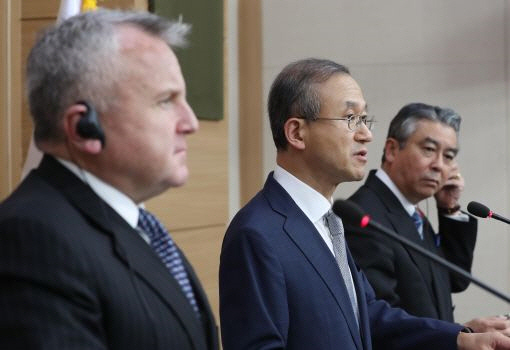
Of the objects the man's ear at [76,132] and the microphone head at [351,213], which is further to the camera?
the microphone head at [351,213]

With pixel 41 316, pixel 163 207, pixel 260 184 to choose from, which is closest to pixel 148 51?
pixel 41 316

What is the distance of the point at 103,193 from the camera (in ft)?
4.44

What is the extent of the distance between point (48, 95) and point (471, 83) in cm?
422

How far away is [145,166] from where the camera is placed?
1356 millimetres

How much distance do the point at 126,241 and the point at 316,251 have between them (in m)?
0.84

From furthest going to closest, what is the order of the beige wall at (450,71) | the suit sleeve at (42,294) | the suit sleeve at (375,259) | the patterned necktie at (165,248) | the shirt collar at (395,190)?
the beige wall at (450,71)
the shirt collar at (395,190)
the suit sleeve at (375,259)
the patterned necktie at (165,248)
the suit sleeve at (42,294)

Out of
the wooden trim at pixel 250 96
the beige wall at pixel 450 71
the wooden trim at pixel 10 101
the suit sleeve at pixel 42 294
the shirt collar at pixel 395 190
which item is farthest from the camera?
the wooden trim at pixel 250 96

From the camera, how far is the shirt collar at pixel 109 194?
1347 mm

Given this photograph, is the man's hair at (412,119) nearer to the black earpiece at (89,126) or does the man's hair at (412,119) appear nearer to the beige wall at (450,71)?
the beige wall at (450,71)

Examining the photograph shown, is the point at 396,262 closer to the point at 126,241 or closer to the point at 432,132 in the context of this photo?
the point at 432,132

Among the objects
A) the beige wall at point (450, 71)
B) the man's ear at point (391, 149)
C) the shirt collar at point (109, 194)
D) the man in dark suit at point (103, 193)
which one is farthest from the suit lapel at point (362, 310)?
the beige wall at point (450, 71)

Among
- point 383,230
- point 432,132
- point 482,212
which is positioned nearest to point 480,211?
point 482,212

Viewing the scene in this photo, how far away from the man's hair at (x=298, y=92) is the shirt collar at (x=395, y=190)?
883 mm

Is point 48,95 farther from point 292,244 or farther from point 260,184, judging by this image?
point 260,184
